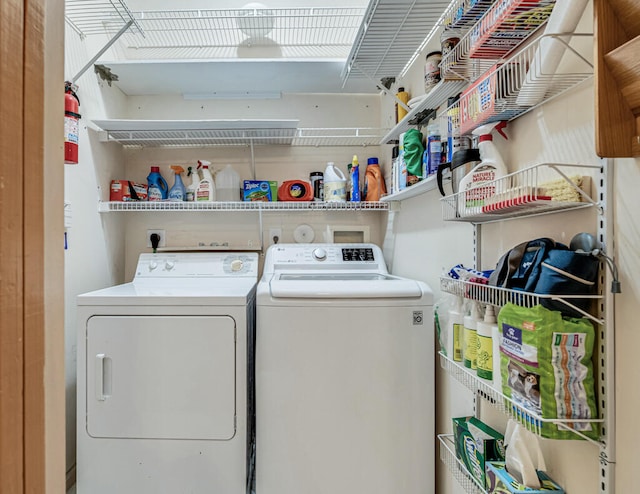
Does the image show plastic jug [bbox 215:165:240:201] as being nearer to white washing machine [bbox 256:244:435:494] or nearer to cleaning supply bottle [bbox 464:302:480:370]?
white washing machine [bbox 256:244:435:494]

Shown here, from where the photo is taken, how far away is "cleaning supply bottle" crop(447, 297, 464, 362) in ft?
3.85

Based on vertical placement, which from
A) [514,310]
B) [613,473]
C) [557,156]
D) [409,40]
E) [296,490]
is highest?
[409,40]

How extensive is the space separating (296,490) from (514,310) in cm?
127

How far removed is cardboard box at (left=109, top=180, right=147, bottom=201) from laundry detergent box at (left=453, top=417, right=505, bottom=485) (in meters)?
2.22

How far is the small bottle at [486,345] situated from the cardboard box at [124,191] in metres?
2.20

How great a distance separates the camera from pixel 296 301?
153 centimetres

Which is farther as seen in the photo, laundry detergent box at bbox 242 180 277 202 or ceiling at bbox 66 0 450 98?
laundry detergent box at bbox 242 180 277 202

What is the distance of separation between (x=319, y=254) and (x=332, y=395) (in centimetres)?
93

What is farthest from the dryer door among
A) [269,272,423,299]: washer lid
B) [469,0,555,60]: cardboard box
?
[469,0,555,60]: cardboard box

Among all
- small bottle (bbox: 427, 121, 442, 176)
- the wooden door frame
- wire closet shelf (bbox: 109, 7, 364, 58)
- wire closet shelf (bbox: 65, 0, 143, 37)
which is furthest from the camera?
wire closet shelf (bbox: 109, 7, 364, 58)

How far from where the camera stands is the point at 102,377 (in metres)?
1.57

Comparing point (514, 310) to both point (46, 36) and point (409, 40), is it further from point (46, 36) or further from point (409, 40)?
point (409, 40)

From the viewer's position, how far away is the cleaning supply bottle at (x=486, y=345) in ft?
3.17

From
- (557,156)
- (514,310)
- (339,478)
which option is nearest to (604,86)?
(557,156)
